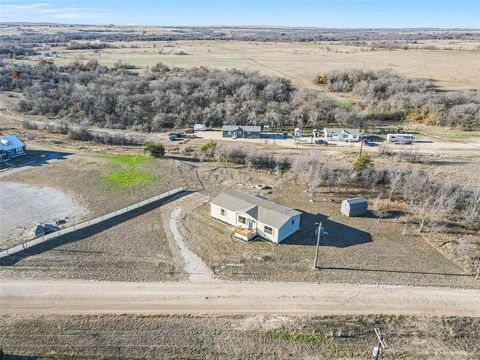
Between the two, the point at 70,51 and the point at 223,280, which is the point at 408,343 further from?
the point at 70,51

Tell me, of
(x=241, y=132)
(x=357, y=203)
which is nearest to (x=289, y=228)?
(x=357, y=203)

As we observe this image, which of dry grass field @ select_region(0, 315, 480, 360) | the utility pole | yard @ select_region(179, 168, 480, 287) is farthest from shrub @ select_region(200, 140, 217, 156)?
the utility pole

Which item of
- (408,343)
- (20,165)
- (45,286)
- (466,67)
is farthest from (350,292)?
(466,67)

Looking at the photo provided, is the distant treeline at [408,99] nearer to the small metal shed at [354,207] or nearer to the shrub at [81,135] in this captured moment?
the small metal shed at [354,207]

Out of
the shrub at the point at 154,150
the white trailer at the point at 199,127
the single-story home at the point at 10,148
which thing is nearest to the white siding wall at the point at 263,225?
the shrub at the point at 154,150

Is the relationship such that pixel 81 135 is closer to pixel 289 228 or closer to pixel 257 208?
pixel 257 208

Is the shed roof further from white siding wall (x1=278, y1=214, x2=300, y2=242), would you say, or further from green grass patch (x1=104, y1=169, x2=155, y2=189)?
white siding wall (x1=278, y1=214, x2=300, y2=242)
